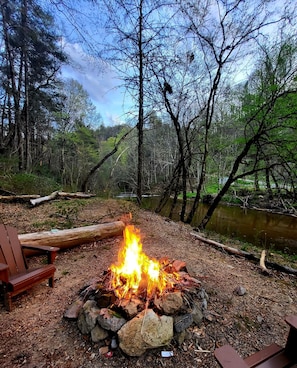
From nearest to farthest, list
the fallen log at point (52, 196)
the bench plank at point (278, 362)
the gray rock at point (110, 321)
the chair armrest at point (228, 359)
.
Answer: the chair armrest at point (228, 359), the bench plank at point (278, 362), the gray rock at point (110, 321), the fallen log at point (52, 196)

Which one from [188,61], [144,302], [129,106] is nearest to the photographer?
[144,302]

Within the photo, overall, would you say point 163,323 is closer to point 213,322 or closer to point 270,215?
point 213,322

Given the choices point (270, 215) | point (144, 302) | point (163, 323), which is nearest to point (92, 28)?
point (144, 302)

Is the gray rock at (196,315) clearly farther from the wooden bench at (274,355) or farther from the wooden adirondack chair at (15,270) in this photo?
the wooden adirondack chair at (15,270)

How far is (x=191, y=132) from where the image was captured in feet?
24.7

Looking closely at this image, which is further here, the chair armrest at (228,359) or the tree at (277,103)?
the tree at (277,103)

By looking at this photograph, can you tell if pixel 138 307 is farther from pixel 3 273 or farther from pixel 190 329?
pixel 3 273

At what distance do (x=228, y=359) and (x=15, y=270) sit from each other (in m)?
2.61

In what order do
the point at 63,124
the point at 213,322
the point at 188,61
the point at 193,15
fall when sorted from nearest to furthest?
the point at 213,322, the point at 193,15, the point at 188,61, the point at 63,124

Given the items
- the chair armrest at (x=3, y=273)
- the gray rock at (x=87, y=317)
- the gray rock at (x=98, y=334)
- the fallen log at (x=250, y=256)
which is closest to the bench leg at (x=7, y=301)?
the chair armrest at (x=3, y=273)

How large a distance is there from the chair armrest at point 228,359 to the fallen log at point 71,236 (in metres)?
3.21

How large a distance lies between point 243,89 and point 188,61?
2633mm

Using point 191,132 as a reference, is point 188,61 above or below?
above

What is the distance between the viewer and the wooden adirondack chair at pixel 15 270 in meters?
2.05
